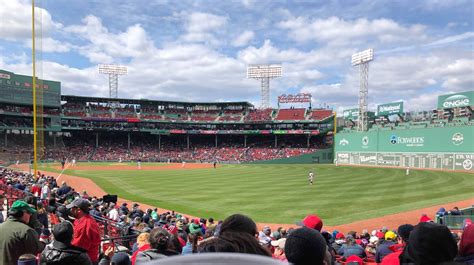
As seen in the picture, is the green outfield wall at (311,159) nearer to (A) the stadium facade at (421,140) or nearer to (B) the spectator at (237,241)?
(A) the stadium facade at (421,140)

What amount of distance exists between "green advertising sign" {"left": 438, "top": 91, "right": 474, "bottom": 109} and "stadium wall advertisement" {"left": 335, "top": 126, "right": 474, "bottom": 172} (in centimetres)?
741

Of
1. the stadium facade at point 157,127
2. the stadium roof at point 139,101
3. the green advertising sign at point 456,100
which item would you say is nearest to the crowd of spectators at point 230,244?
the green advertising sign at point 456,100

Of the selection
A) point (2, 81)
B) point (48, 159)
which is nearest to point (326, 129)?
point (48, 159)

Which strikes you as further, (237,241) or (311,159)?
(311,159)

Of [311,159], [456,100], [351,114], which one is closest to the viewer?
[456,100]

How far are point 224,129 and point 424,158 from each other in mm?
46034

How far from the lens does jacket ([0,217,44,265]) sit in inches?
179

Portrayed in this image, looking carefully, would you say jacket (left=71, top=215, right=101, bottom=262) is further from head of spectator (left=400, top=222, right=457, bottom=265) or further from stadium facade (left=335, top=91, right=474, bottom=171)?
stadium facade (left=335, top=91, right=474, bottom=171)

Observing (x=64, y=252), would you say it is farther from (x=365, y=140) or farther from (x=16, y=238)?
(x=365, y=140)

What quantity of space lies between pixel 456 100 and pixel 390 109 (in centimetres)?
1355

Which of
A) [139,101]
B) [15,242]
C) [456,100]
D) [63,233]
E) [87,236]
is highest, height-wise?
[139,101]

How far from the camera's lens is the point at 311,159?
6781 cm

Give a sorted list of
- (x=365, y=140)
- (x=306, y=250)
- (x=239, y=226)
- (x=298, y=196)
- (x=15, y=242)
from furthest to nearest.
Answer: (x=365, y=140)
(x=298, y=196)
(x=15, y=242)
(x=239, y=226)
(x=306, y=250)

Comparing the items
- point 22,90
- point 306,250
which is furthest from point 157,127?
point 306,250
